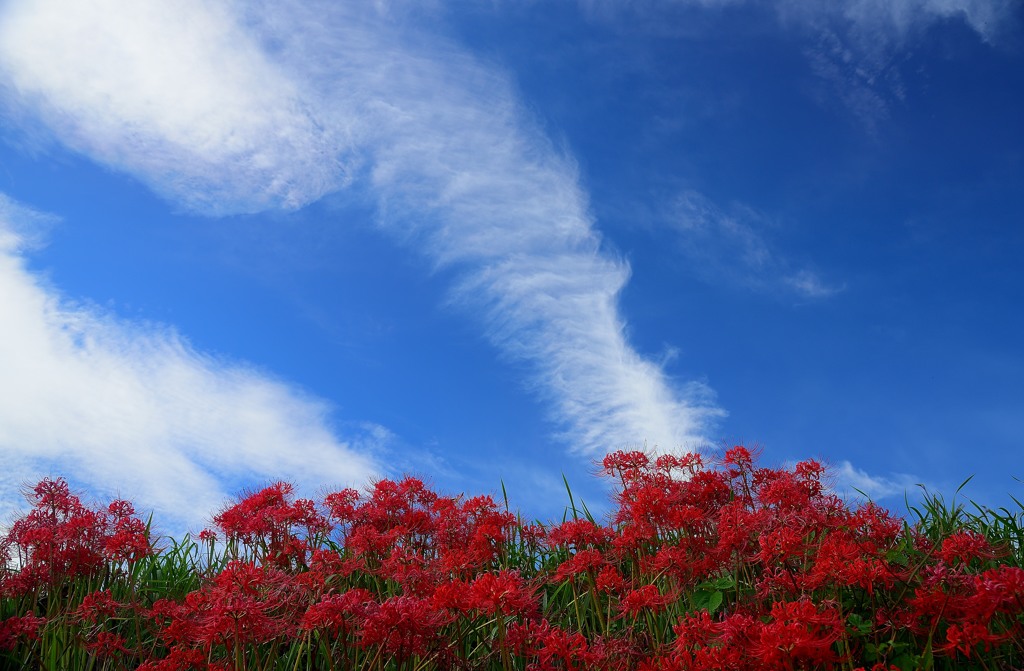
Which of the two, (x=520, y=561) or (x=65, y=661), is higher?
(x=520, y=561)

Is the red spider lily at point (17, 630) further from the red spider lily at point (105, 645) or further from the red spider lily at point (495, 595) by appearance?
the red spider lily at point (495, 595)

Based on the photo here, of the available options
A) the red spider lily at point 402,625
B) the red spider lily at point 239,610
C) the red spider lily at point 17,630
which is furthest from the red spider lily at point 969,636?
the red spider lily at point 17,630

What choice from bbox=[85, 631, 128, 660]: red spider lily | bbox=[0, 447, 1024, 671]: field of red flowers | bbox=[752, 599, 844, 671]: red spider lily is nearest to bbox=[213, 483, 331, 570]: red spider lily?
bbox=[0, 447, 1024, 671]: field of red flowers

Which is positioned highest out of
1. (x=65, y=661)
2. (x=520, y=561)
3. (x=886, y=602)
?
(x=520, y=561)

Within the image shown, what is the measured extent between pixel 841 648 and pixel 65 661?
5.27 m

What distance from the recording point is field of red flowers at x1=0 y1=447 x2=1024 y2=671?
3.92 meters

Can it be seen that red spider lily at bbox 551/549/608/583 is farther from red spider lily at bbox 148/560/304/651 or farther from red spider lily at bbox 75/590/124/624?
red spider lily at bbox 75/590/124/624

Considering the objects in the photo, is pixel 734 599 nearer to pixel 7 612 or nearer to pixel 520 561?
pixel 520 561

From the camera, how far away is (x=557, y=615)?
6.32m

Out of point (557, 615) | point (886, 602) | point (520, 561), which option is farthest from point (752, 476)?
point (520, 561)

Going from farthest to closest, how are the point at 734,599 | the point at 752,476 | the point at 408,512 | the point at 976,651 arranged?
the point at 408,512 < the point at 752,476 < the point at 734,599 < the point at 976,651

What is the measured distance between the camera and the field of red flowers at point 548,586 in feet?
12.8

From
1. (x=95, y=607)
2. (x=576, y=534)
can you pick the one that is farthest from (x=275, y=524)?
(x=576, y=534)

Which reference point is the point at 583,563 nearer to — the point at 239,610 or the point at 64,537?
the point at 239,610
